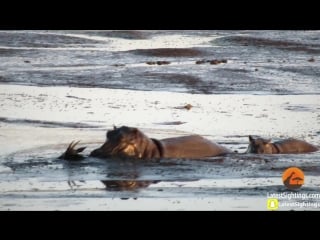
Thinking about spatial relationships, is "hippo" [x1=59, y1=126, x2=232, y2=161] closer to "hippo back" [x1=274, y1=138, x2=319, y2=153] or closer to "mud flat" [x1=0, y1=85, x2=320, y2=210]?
"mud flat" [x1=0, y1=85, x2=320, y2=210]

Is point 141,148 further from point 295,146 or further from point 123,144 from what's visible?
point 295,146

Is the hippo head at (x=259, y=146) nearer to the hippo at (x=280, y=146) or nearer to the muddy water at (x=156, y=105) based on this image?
the hippo at (x=280, y=146)

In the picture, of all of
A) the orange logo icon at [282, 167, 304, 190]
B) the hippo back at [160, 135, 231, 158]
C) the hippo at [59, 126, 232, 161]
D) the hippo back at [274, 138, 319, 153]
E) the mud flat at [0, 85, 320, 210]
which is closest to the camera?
the mud flat at [0, 85, 320, 210]

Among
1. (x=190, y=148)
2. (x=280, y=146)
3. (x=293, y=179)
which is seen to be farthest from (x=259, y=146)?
(x=190, y=148)

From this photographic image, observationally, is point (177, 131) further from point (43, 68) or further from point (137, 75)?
point (43, 68)

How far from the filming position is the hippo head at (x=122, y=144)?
10.1m

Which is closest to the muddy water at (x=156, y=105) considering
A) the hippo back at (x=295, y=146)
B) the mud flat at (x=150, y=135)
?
the mud flat at (x=150, y=135)

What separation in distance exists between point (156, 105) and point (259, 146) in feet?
4.94

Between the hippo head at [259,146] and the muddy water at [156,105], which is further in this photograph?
the hippo head at [259,146]

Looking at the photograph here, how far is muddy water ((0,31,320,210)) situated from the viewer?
31.2 feet

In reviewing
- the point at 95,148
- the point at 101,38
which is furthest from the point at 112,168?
the point at 101,38

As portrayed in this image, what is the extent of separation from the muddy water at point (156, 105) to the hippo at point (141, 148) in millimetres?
131

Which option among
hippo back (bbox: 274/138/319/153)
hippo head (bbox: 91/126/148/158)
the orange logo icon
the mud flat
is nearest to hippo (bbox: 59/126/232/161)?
hippo head (bbox: 91/126/148/158)

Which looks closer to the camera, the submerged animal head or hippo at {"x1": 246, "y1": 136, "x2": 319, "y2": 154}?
the submerged animal head
